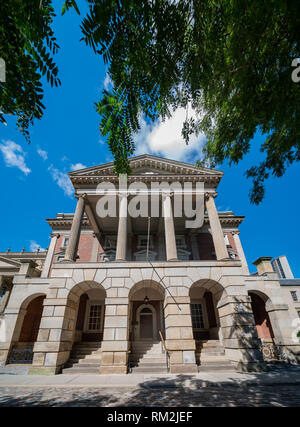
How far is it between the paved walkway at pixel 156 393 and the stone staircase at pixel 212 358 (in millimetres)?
2073

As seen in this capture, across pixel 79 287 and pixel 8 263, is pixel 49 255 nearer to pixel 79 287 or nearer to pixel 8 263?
pixel 79 287

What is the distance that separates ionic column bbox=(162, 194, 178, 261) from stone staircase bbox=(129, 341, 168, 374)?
230 inches

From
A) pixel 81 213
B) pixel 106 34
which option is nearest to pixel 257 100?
pixel 106 34

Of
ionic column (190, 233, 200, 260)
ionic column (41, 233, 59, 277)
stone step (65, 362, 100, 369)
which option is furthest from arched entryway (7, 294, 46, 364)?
ionic column (190, 233, 200, 260)

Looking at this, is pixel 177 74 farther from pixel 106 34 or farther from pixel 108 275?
pixel 108 275

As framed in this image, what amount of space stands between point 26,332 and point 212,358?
14.7 metres

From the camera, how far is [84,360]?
11234mm

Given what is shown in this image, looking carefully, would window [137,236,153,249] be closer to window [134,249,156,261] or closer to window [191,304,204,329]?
window [134,249,156,261]

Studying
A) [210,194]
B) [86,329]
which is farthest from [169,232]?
[86,329]

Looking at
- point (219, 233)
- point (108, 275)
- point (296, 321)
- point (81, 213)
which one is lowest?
point (296, 321)
